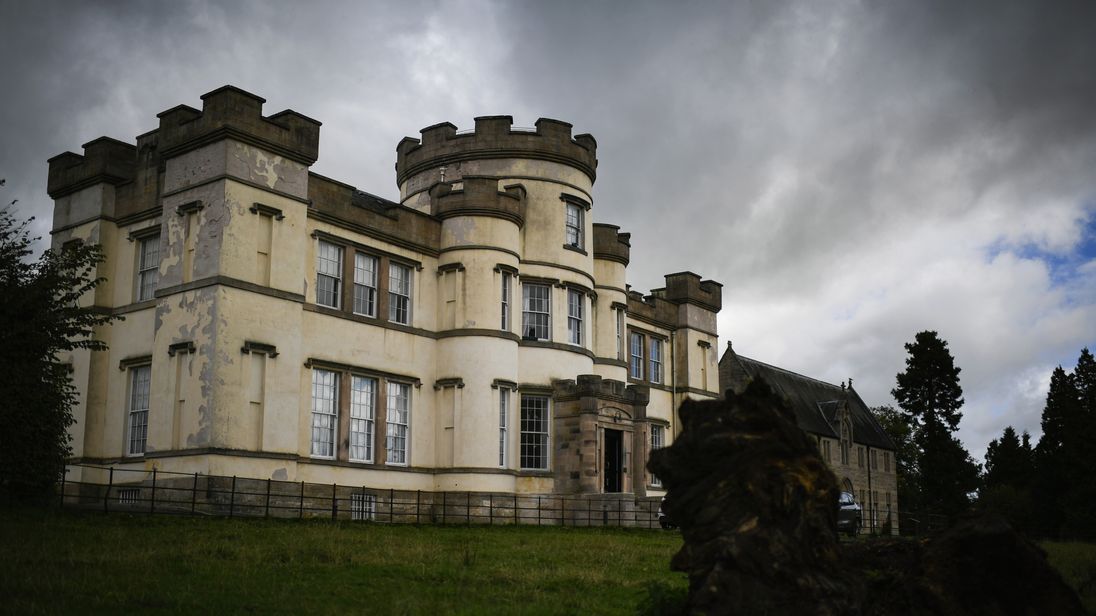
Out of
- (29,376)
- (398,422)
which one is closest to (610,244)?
(398,422)

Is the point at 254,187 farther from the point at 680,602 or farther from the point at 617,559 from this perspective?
the point at 680,602

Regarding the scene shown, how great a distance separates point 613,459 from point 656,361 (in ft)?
28.8

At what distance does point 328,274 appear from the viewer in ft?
99.3

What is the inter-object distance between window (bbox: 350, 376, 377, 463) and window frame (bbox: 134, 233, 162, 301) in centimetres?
640

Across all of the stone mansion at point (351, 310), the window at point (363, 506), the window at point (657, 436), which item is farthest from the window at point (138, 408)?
the window at point (657, 436)

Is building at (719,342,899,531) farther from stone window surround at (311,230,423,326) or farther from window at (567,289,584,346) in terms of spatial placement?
stone window surround at (311,230,423,326)

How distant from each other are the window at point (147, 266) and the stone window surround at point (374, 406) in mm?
5204

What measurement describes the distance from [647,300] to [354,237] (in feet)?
54.9

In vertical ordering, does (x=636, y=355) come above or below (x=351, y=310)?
above

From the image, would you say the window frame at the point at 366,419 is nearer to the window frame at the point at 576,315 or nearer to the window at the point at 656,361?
the window frame at the point at 576,315

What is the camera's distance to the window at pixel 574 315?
120 ft

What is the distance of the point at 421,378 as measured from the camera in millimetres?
32688

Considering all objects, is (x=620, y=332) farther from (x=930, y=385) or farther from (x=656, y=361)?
(x=930, y=385)

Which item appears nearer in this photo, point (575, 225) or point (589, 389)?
point (589, 389)
